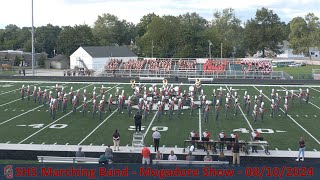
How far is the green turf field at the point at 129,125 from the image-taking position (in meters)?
17.7

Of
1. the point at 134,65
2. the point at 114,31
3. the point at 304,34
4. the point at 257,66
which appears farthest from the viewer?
the point at 114,31

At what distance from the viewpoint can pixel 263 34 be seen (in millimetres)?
88188

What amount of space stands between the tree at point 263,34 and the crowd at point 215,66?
125 ft

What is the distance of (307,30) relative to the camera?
312 feet

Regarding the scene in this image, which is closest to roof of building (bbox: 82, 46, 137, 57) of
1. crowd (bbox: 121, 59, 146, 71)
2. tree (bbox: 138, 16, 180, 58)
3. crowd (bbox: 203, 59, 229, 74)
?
tree (bbox: 138, 16, 180, 58)

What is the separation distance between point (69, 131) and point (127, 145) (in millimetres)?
3311

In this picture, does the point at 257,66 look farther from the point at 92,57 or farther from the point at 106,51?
the point at 106,51

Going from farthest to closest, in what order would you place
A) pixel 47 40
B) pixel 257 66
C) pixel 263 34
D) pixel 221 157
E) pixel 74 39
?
pixel 47 40 < pixel 263 34 < pixel 74 39 < pixel 257 66 < pixel 221 157

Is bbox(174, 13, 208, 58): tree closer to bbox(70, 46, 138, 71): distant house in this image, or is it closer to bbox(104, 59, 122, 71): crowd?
bbox(70, 46, 138, 71): distant house

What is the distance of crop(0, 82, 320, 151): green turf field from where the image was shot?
1767cm

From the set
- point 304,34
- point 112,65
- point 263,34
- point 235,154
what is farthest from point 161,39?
point 235,154

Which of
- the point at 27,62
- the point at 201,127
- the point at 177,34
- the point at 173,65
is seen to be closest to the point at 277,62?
the point at 177,34

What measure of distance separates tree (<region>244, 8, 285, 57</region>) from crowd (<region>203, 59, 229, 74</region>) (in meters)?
38.0

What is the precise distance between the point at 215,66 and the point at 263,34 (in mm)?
42248
